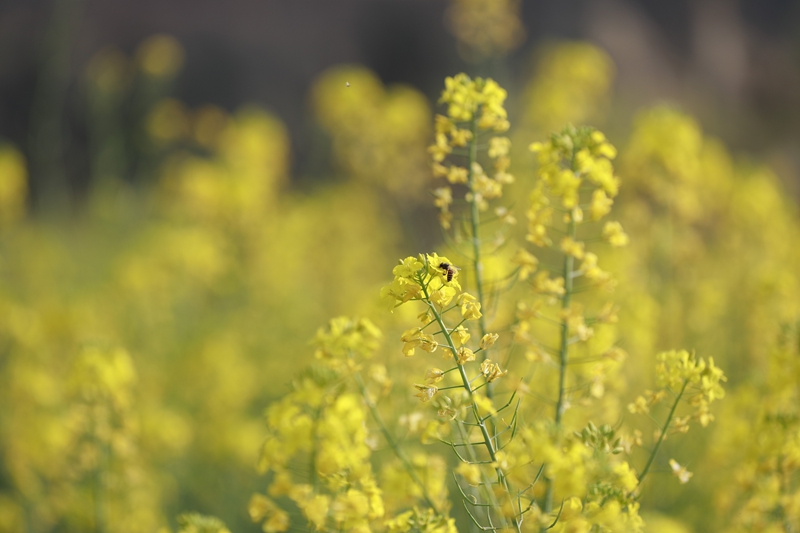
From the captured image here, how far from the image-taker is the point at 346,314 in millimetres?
5090

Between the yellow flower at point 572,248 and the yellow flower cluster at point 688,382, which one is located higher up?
the yellow flower at point 572,248

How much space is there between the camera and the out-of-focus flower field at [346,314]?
7.09 feet

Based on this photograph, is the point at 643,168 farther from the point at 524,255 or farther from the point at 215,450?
the point at 215,450

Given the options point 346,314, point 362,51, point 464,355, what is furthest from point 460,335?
point 362,51

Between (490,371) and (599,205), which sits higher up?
(599,205)

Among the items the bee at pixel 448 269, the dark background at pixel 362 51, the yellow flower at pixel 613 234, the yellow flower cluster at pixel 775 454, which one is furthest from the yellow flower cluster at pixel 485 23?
the dark background at pixel 362 51

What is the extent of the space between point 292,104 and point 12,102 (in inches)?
183

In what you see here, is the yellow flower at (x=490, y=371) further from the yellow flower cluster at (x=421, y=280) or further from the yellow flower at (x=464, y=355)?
the yellow flower cluster at (x=421, y=280)

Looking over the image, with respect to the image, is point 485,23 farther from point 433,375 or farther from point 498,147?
point 433,375

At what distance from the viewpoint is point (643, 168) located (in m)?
3.82

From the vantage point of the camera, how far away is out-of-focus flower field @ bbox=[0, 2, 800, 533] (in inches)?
85.0

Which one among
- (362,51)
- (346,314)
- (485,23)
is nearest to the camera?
(346,314)

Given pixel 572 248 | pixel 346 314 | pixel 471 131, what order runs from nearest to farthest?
1. pixel 572 248
2. pixel 471 131
3. pixel 346 314

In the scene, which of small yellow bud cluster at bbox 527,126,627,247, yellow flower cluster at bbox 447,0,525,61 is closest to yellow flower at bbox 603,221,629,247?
small yellow bud cluster at bbox 527,126,627,247
